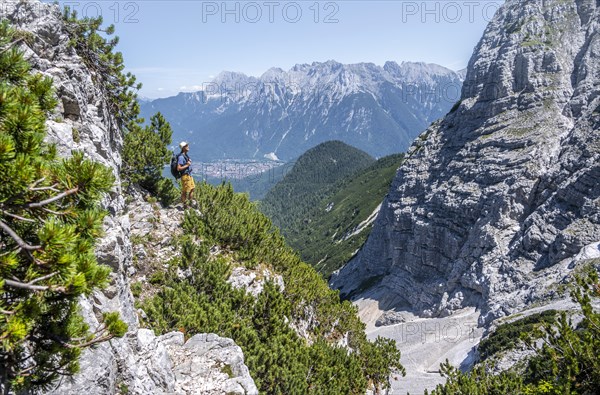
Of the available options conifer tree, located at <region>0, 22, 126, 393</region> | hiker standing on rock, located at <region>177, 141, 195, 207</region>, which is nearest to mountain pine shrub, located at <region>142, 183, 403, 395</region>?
hiker standing on rock, located at <region>177, 141, 195, 207</region>

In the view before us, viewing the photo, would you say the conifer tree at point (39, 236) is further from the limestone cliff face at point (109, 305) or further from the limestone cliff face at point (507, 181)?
the limestone cliff face at point (507, 181)

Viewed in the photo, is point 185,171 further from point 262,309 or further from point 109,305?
point 109,305

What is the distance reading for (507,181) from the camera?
70875mm

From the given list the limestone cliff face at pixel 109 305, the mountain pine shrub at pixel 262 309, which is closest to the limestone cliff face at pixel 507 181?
the mountain pine shrub at pixel 262 309

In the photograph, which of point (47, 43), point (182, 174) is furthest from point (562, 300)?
point (47, 43)

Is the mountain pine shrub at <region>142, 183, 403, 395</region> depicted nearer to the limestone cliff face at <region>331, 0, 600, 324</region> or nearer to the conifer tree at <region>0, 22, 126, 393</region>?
the conifer tree at <region>0, 22, 126, 393</region>

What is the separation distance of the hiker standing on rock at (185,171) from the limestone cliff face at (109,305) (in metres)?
3.89

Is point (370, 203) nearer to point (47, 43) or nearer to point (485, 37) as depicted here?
point (485, 37)

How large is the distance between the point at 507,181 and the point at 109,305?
242 ft

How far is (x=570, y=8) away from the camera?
8450 centimetres

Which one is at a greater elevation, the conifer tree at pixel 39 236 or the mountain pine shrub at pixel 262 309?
the conifer tree at pixel 39 236

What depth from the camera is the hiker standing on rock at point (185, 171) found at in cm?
2081

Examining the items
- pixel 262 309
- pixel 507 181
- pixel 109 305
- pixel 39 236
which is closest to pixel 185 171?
pixel 262 309

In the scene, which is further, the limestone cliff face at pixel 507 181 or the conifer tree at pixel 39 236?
the limestone cliff face at pixel 507 181
